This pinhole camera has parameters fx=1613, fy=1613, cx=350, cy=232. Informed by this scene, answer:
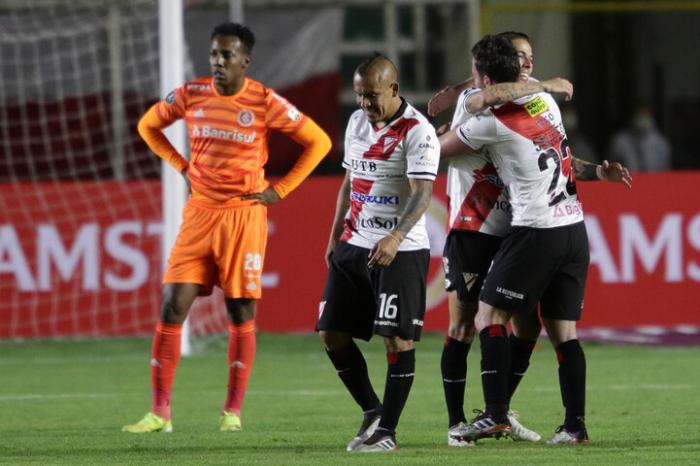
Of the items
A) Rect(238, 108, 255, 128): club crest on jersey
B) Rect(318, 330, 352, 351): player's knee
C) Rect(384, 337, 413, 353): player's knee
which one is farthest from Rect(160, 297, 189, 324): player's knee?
Rect(384, 337, 413, 353): player's knee

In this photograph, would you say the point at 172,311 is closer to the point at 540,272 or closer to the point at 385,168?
the point at 385,168

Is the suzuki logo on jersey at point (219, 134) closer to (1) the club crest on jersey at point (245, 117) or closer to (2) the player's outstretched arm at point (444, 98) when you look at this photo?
(1) the club crest on jersey at point (245, 117)

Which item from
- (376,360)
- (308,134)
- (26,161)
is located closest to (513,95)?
(308,134)

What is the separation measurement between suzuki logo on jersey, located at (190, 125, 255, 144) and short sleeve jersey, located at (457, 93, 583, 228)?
152 cm

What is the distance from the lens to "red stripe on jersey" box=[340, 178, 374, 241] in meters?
7.49

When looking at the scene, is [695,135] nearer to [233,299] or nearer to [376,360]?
[376,360]

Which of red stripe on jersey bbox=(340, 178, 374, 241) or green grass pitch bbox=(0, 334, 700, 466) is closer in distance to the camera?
green grass pitch bbox=(0, 334, 700, 466)

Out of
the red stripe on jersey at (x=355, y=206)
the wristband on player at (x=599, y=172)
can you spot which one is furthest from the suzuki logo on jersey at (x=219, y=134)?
the wristband on player at (x=599, y=172)

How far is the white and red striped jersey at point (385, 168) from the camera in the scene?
7336mm

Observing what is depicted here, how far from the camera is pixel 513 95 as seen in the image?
283 inches

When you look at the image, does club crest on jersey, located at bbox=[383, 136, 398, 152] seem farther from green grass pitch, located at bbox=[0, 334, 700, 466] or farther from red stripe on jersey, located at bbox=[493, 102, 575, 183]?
green grass pitch, located at bbox=[0, 334, 700, 466]

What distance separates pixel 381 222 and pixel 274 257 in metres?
6.62

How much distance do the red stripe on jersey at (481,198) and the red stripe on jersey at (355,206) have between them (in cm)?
57

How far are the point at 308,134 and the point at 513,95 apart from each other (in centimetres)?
190
